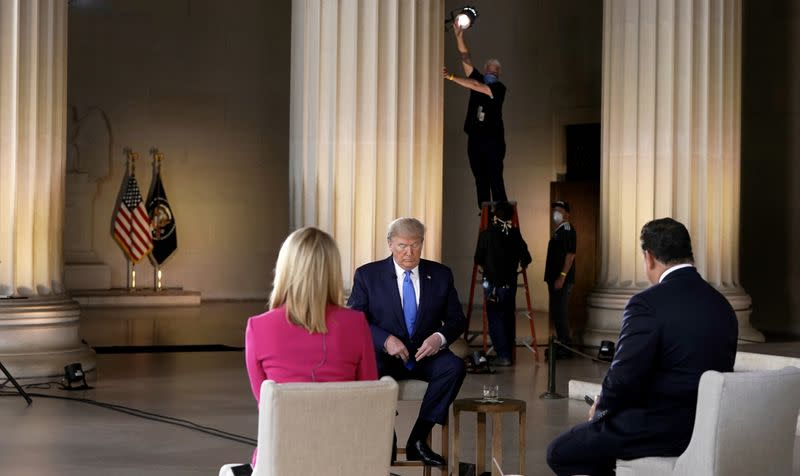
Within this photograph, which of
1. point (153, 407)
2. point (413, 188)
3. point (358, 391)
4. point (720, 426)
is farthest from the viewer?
point (413, 188)

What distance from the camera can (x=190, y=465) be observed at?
6.95 meters

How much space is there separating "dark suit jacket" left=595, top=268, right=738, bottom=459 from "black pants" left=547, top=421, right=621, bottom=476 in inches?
2.5

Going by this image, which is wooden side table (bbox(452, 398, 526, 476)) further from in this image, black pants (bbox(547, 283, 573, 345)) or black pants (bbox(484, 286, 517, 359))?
black pants (bbox(547, 283, 573, 345))

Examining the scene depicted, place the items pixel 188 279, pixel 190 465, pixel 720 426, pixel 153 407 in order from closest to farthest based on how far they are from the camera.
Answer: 1. pixel 720 426
2. pixel 190 465
3. pixel 153 407
4. pixel 188 279

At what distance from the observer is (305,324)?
15.3 feet

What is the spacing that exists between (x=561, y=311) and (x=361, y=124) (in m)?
3.53

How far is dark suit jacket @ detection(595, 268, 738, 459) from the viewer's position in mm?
4844

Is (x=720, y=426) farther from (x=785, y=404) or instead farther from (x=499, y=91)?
(x=499, y=91)

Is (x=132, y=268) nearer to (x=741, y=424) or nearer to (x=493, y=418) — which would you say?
(x=493, y=418)

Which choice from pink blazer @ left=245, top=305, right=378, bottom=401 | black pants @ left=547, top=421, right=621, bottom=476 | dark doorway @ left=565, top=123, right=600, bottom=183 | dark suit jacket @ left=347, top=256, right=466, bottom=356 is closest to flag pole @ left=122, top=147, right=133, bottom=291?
dark doorway @ left=565, top=123, right=600, bottom=183

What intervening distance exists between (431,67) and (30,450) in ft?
16.9

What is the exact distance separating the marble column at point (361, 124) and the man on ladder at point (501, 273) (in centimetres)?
123

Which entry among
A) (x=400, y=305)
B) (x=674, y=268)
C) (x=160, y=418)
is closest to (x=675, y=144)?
(x=160, y=418)

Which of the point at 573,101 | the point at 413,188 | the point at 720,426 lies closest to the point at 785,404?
the point at 720,426
